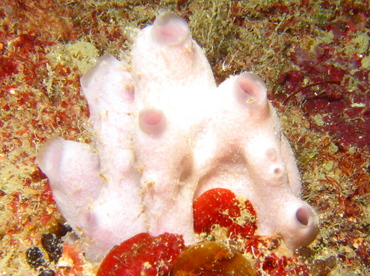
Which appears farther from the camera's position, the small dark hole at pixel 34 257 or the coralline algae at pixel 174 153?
the small dark hole at pixel 34 257

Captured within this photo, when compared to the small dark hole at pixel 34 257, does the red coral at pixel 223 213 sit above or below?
above

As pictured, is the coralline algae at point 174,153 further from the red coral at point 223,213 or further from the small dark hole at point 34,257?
the small dark hole at point 34,257

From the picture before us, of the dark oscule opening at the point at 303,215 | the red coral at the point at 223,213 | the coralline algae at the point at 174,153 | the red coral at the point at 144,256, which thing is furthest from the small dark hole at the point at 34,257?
the dark oscule opening at the point at 303,215

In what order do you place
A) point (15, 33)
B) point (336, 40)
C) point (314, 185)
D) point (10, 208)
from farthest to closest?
point (336, 40) < point (314, 185) < point (15, 33) < point (10, 208)

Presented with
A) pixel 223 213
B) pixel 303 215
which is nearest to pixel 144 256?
pixel 223 213

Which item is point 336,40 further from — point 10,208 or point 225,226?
point 10,208

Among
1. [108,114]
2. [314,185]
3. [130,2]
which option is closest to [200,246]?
[108,114]

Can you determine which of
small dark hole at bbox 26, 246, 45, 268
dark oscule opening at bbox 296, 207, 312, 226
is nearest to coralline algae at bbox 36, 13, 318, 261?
dark oscule opening at bbox 296, 207, 312, 226

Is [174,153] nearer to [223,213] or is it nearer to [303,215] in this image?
[223,213]
